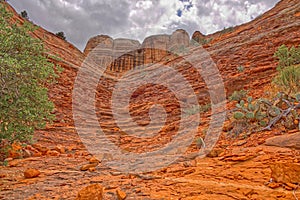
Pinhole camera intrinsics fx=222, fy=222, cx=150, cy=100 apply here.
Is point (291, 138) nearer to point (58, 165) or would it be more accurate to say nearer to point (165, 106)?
point (58, 165)

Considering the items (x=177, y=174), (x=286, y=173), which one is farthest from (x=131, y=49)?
(x=286, y=173)

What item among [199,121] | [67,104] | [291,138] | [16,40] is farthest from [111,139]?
[291,138]

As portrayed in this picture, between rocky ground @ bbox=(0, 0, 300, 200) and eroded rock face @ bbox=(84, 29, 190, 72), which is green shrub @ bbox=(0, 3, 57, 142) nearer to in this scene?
rocky ground @ bbox=(0, 0, 300, 200)

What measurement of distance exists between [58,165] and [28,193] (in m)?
1.73

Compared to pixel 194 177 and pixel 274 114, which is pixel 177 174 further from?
pixel 274 114

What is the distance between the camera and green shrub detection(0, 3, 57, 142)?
4219 mm

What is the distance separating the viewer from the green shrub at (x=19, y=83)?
13.8 feet

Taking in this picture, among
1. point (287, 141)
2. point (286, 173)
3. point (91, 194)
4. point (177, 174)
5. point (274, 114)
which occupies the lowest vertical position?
point (91, 194)

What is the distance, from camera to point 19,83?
456 centimetres

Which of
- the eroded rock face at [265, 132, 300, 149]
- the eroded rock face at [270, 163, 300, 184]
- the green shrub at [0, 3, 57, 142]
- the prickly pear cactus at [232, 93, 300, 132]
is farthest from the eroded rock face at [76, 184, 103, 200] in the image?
the prickly pear cactus at [232, 93, 300, 132]

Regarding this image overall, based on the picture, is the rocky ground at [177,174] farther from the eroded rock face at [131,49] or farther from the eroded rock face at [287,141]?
the eroded rock face at [131,49]

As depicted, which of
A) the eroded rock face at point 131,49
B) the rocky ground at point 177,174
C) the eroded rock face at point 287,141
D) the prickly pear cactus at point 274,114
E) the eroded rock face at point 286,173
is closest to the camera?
the eroded rock face at point 286,173

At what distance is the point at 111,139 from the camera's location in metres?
9.15

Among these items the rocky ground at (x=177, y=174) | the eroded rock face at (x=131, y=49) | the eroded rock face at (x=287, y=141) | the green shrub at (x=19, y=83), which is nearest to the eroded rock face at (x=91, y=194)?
the rocky ground at (x=177, y=174)
